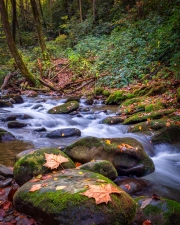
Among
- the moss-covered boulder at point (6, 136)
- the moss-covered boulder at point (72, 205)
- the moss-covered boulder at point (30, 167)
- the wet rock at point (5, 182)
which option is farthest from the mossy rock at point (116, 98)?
the moss-covered boulder at point (72, 205)

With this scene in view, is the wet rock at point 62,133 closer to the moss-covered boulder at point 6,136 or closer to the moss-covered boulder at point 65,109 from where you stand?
the moss-covered boulder at point 6,136

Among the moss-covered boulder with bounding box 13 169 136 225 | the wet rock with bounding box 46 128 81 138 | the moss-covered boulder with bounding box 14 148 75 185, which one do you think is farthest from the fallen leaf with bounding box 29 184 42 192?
the wet rock with bounding box 46 128 81 138

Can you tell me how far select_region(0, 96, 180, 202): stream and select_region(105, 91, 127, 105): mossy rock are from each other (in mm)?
A: 389

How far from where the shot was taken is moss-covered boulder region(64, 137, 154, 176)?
15.4 ft

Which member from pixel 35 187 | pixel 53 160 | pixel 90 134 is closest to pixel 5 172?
pixel 53 160

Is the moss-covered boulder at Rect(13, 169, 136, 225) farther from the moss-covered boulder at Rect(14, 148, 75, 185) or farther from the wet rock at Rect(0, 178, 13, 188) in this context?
the wet rock at Rect(0, 178, 13, 188)

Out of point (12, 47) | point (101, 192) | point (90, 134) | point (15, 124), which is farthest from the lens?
point (12, 47)

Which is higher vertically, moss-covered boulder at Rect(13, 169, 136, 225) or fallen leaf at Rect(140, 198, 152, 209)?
moss-covered boulder at Rect(13, 169, 136, 225)

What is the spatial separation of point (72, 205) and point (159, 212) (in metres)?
1.15

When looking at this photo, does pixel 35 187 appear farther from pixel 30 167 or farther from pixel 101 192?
pixel 101 192

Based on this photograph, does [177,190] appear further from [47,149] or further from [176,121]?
[176,121]

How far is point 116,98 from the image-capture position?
11.8m

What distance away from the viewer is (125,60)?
15117 millimetres

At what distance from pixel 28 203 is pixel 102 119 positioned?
6.34 m
